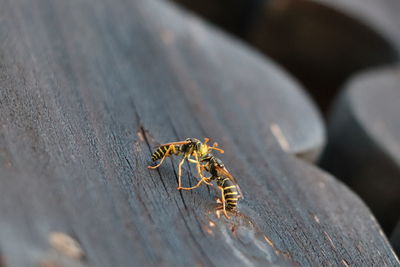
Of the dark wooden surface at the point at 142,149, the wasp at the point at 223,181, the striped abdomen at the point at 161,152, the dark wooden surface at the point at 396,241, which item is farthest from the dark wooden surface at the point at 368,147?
the striped abdomen at the point at 161,152

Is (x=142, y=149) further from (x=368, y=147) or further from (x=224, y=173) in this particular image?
(x=368, y=147)

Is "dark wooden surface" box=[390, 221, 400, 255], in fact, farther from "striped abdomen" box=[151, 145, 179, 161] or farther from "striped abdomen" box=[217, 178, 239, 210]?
"striped abdomen" box=[151, 145, 179, 161]

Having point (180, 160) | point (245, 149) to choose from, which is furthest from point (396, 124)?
point (180, 160)

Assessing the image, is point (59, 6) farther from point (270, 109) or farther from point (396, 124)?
point (396, 124)

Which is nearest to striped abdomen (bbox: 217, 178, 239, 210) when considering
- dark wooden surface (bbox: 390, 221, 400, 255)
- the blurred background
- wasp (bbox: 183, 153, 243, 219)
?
wasp (bbox: 183, 153, 243, 219)

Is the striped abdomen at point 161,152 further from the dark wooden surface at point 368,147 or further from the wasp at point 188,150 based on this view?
the dark wooden surface at point 368,147
